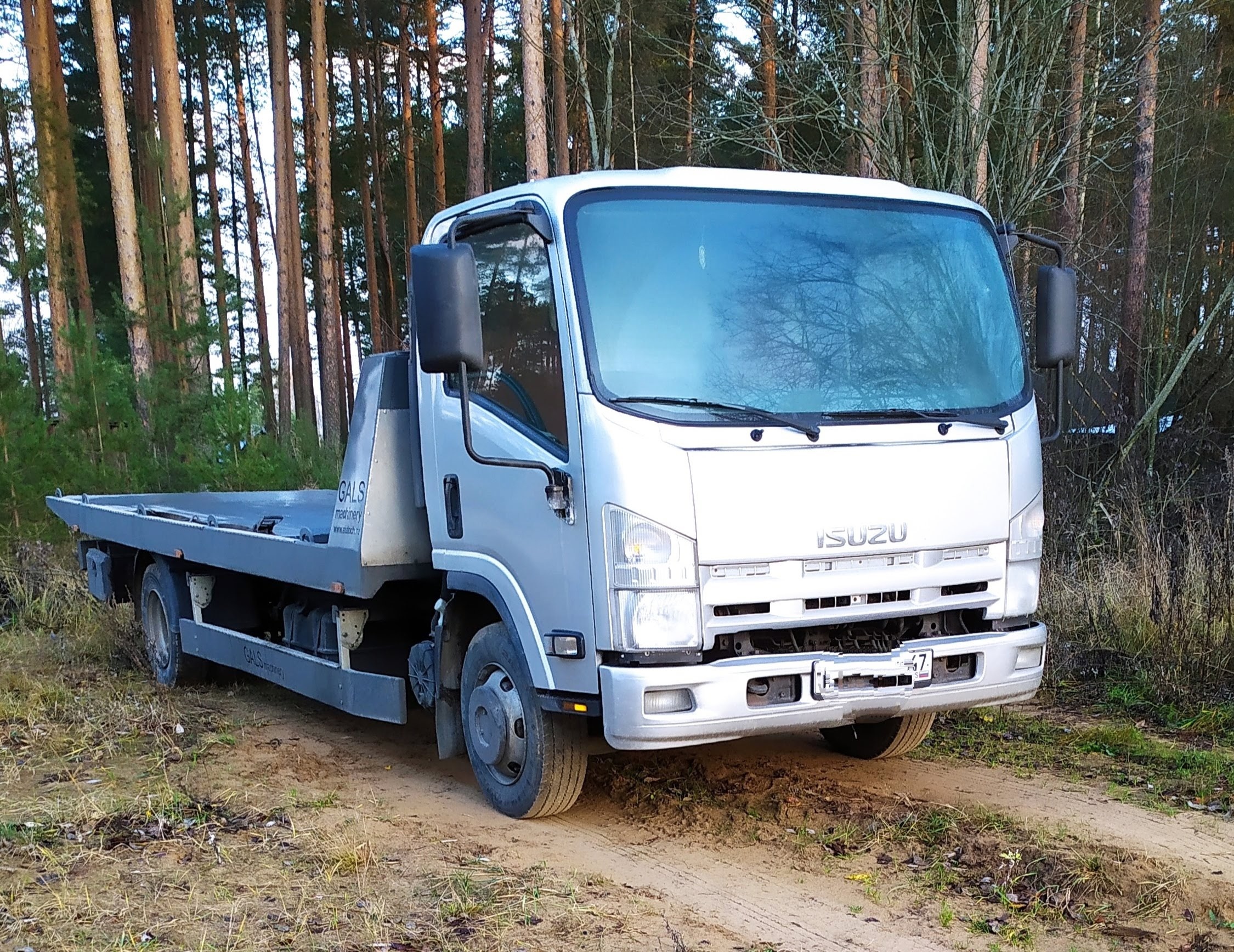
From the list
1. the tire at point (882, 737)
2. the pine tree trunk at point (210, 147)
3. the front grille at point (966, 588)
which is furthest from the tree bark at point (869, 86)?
the pine tree trunk at point (210, 147)

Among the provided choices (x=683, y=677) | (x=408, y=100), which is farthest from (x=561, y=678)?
(x=408, y=100)

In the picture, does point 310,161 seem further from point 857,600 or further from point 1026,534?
point 857,600

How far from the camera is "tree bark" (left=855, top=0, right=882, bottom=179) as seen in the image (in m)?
9.68

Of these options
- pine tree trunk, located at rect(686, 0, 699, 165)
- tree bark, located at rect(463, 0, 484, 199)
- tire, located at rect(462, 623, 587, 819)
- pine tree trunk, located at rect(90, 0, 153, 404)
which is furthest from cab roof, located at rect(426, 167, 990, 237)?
tree bark, located at rect(463, 0, 484, 199)

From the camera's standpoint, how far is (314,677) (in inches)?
241

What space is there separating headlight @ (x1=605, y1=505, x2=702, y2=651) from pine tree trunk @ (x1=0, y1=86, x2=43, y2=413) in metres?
9.44

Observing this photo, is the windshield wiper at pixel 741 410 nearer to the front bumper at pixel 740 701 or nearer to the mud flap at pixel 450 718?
the front bumper at pixel 740 701

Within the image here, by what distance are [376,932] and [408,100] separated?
27.0 meters

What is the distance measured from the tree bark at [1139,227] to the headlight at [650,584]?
301 inches

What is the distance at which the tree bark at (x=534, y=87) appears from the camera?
1541 cm

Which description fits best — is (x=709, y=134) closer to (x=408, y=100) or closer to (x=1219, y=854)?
(x=1219, y=854)

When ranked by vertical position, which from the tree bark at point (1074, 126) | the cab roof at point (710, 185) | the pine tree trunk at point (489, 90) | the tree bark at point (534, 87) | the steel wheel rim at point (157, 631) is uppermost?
the pine tree trunk at point (489, 90)

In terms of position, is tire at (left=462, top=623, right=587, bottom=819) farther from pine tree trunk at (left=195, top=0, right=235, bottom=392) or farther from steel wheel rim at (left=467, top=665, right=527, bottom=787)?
pine tree trunk at (left=195, top=0, right=235, bottom=392)

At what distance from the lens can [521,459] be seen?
4605 mm
